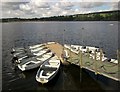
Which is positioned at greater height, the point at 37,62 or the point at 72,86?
the point at 37,62

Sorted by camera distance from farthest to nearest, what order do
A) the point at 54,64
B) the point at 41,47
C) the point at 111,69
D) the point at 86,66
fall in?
the point at 41,47 → the point at 54,64 → the point at 86,66 → the point at 111,69

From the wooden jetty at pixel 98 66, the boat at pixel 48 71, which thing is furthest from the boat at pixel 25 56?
the wooden jetty at pixel 98 66

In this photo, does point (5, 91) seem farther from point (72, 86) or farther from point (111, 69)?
point (111, 69)

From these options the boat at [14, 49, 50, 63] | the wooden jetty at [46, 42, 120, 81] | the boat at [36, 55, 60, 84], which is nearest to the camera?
the wooden jetty at [46, 42, 120, 81]

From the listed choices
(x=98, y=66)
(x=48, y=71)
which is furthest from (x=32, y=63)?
(x=98, y=66)

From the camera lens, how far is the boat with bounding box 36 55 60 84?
36.7 meters

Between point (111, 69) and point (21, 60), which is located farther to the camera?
point (21, 60)

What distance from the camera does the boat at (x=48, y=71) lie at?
36.7 m

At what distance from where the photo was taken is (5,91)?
35281 mm

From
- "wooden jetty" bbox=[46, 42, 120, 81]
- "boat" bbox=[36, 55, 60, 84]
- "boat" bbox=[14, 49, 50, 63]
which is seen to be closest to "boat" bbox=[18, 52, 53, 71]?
"boat" bbox=[14, 49, 50, 63]

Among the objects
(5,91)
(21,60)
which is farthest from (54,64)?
(5,91)

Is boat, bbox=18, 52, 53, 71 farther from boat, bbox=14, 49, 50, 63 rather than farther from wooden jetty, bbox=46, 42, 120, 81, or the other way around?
wooden jetty, bbox=46, 42, 120, 81

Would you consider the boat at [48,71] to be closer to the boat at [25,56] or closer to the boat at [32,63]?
the boat at [32,63]

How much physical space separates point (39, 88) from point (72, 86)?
5.12 metres
